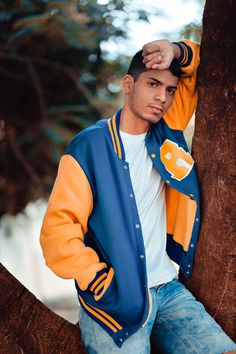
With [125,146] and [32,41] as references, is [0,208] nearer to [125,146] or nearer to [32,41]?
[32,41]

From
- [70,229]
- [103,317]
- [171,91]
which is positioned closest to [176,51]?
[171,91]

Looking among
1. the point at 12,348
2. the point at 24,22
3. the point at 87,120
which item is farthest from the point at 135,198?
the point at 87,120

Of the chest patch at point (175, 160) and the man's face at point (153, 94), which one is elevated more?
the man's face at point (153, 94)

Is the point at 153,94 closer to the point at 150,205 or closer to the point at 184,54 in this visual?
the point at 184,54

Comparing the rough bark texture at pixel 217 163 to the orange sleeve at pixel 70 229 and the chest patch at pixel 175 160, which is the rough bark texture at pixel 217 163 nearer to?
the chest patch at pixel 175 160

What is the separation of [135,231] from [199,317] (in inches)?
16.5

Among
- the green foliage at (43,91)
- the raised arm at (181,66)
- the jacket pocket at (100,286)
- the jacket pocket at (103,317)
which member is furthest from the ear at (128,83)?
the green foliage at (43,91)

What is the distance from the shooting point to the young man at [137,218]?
7.52 ft

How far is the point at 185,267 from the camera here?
251cm

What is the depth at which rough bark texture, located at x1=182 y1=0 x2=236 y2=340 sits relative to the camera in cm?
235

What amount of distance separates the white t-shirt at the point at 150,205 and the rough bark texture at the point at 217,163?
0.15 metres

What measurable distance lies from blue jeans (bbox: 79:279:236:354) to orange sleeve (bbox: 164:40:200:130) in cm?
70

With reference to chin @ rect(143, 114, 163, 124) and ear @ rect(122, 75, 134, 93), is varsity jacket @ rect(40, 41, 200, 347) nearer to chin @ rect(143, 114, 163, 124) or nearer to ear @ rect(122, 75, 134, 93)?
chin @ rect(143, 114, 163, 124)

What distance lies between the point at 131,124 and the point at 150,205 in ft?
1.16
